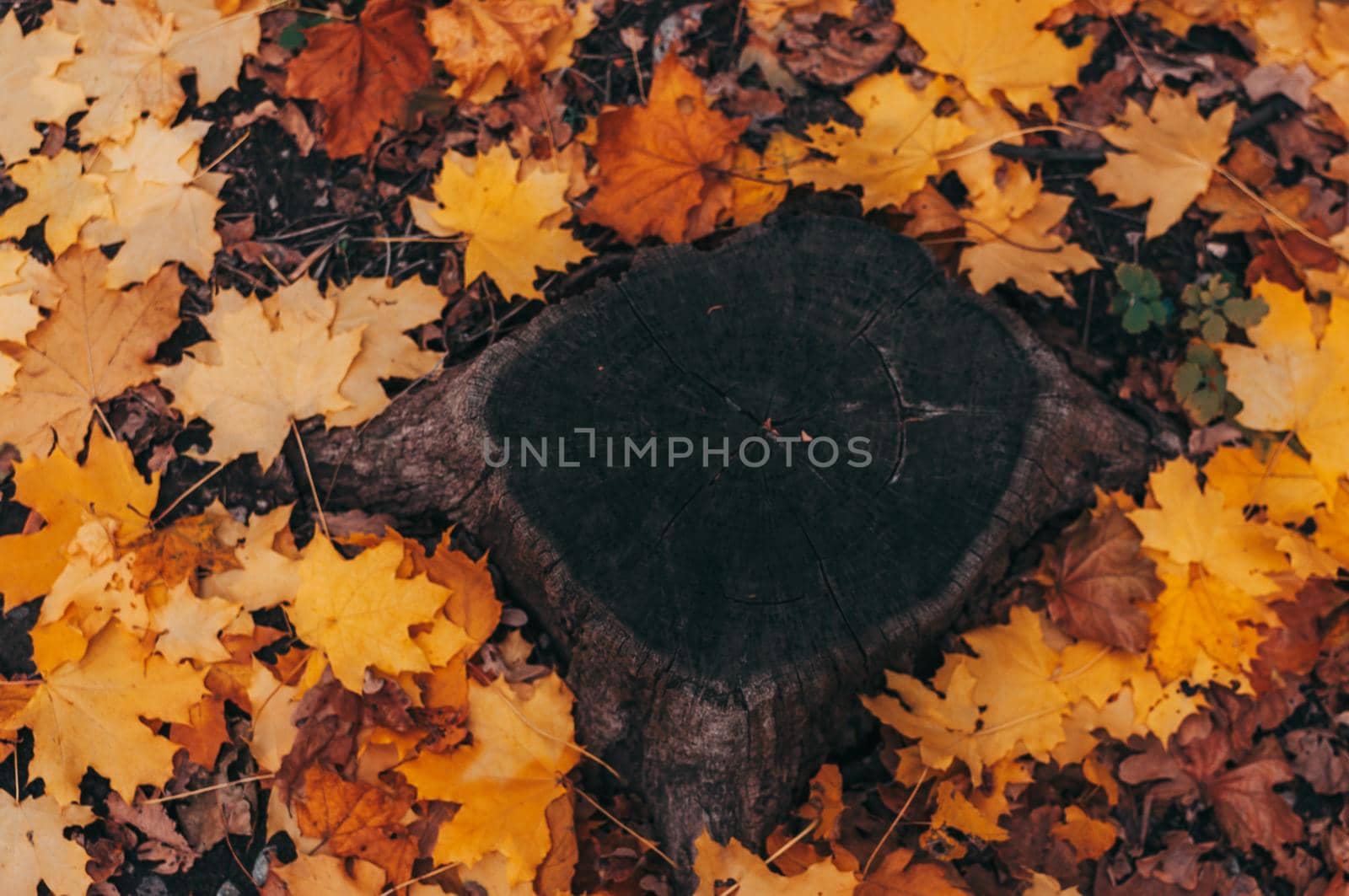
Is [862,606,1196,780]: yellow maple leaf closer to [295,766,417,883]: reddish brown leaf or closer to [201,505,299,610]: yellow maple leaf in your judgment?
[295,766,417,883]: reddish brown leaf

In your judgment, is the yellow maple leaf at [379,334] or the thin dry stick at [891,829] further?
the yellow maple leaf at [379,334]

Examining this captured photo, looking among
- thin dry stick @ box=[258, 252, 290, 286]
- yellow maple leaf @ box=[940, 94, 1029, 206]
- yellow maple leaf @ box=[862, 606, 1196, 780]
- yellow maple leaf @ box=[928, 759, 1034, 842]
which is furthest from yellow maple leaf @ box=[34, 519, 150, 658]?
yellow maple leaf @ box=[940, 94, 1029, 206]

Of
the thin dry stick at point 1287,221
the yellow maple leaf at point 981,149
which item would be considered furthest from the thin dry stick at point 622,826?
the thin dry stick at point 1287,221

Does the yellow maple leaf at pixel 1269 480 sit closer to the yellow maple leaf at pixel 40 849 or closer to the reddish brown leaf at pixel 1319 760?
the reddish brown leaf at pixel 1319 760

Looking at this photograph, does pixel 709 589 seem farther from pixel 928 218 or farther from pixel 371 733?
pixel 928 218

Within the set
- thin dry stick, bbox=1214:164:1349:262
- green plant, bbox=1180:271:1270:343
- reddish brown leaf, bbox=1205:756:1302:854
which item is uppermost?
thin dry stick, bbox=1214:164:1349:262

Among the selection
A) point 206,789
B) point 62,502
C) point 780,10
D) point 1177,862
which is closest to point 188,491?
point 62,502
